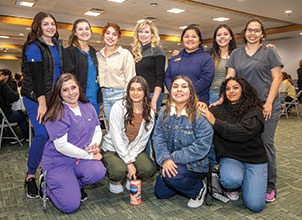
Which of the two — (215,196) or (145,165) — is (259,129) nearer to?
(215,196)

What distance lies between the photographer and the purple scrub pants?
216 centimetres

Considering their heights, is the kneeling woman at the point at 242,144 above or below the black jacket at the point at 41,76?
below

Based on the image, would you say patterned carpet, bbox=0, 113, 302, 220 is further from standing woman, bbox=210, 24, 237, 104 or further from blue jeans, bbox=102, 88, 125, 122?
standing woman, bbox=210, 24, 237, 104

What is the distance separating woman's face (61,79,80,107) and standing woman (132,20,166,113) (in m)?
0.77

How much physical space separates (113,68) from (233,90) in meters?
1.18

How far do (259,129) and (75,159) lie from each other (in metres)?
1.61

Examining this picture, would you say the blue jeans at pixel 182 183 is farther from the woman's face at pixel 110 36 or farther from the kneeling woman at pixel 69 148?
the woman's face at pixel 110 36

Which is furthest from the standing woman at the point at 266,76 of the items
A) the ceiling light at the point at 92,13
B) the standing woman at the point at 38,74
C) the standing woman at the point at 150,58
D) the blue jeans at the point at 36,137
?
the ceiling light at the point at 92,13

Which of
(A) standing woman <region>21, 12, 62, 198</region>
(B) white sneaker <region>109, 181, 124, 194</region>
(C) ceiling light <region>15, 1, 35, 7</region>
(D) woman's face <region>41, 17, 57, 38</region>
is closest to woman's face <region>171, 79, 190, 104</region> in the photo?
(B) white sneaker <region>109, 181, 124, 194</region>

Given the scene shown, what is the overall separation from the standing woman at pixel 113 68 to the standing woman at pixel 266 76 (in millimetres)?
1090

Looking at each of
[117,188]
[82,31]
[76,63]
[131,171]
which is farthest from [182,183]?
[82,31]

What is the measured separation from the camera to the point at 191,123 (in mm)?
2242

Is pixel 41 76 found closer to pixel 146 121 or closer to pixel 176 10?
pixel 146 121

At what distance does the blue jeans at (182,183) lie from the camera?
2209 millimetres
